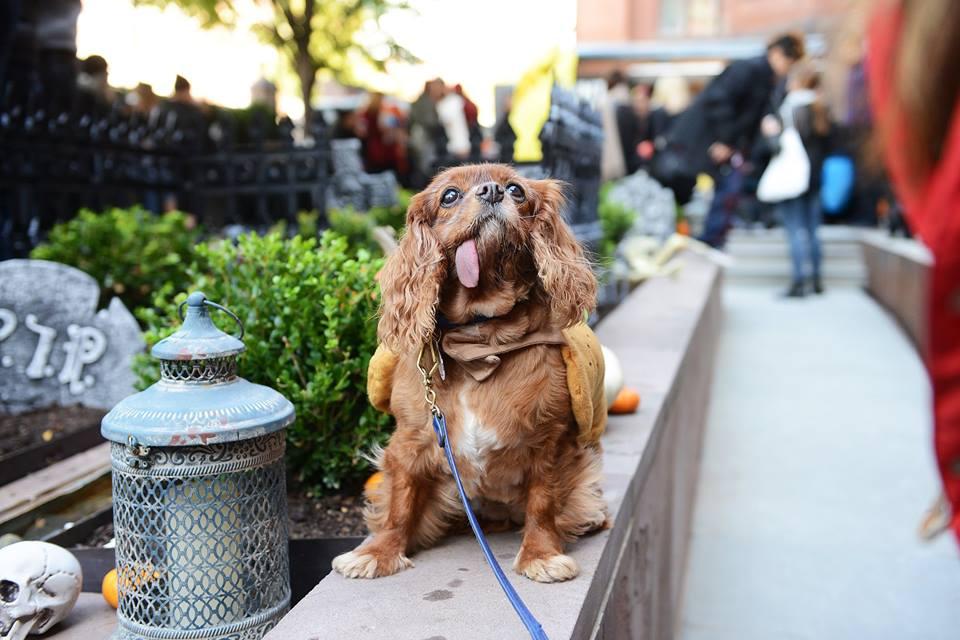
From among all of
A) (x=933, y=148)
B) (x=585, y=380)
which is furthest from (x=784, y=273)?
(x=933, y=148)

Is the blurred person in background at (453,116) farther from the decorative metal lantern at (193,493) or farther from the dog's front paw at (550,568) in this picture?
the dog's front paw at (550,568)

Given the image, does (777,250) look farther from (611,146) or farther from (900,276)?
(900,276)

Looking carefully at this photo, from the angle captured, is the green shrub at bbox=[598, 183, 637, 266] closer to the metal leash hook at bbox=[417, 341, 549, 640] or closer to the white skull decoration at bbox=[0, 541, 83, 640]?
the metal leash hook at bbox=[417, 341, 549, 640]

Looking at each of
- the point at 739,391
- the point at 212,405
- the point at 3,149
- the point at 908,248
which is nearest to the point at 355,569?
the point at 212,405

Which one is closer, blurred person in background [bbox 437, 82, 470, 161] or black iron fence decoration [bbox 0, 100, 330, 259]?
black iron fence decoration [bbox 0, 100, 330, 259]

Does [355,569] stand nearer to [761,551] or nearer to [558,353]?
[558,353]

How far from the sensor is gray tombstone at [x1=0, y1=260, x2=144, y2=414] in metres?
4.37

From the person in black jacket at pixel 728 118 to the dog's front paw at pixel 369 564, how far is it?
26.1 feet

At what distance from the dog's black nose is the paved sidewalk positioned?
237 cm

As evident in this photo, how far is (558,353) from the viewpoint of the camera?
2291mm

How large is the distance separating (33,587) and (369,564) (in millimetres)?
856

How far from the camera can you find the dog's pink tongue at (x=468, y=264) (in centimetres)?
215

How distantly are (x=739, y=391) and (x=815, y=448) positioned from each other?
1.47 meters

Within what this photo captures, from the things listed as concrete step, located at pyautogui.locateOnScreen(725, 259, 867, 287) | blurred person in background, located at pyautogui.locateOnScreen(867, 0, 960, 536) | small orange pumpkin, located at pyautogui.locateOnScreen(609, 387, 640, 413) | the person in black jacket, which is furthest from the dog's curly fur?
concrete step, located at pyautogui.locateOnScreen(725, 259, 867, 287)
